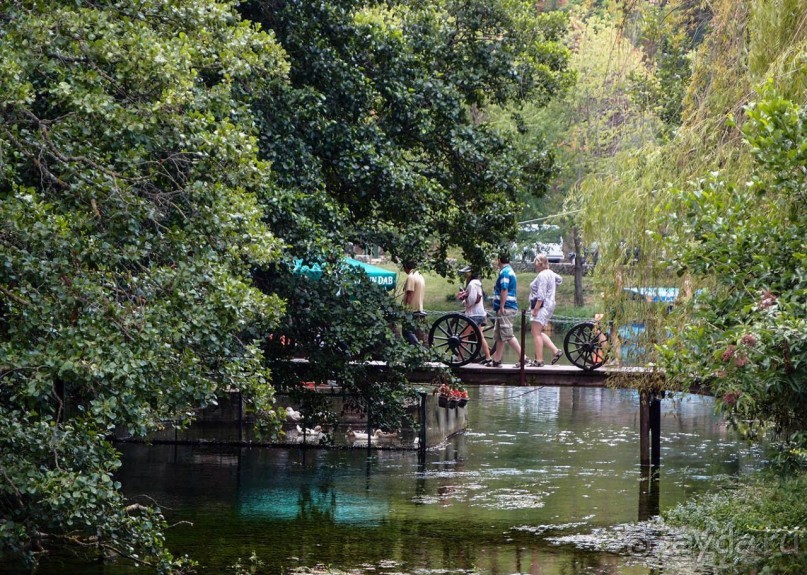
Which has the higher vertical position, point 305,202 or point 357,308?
point 305,202

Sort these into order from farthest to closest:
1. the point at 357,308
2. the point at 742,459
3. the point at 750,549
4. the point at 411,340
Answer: the point at 742,459, the point at 411,340, the point at 357,308, the point at 750,549

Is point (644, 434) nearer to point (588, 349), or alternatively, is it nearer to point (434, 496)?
point (588, 349)

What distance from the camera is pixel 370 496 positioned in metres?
16.9

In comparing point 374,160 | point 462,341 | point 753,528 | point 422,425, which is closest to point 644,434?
point 462,341

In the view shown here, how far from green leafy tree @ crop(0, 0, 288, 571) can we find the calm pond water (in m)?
4.00

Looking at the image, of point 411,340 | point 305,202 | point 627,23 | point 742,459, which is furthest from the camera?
point 742,459

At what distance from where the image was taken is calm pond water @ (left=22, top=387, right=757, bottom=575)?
519 inches

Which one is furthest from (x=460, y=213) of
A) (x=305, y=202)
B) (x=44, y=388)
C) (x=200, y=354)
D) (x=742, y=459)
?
(x=44, y=388)

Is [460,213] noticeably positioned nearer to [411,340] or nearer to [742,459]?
[411,340]

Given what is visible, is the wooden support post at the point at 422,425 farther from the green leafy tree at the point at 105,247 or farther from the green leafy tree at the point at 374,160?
the green leafy tree at the point at 105,247

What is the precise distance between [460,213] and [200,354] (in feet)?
28.2

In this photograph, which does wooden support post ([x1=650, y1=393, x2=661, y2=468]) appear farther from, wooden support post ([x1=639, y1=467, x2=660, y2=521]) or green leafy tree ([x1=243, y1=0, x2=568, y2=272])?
green leafy tree ([x1=243, y1=0, x2=568, y2=272])

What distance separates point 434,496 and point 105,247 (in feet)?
31.0

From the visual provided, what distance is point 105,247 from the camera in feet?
27.4
